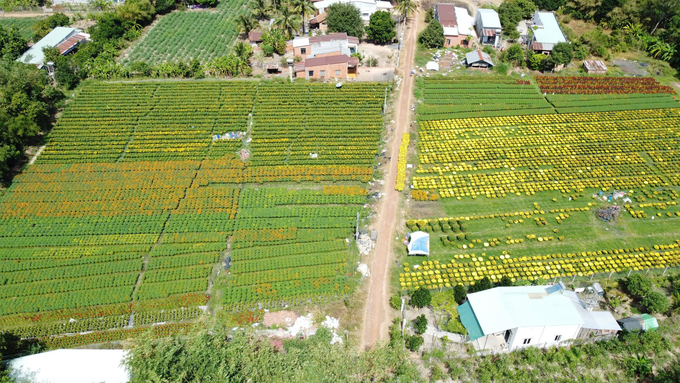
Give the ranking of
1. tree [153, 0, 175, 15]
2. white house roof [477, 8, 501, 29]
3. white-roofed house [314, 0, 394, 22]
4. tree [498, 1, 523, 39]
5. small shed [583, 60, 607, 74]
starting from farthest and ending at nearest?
1. tree [153, 0, 175, 15]
2. white-roofed house [314, 0, 394, 22]
3. tree [498, 1, 523, 39]
4. white house roof [477, 8, 501, 29]
5. small shed [583, 60, 607, 74]

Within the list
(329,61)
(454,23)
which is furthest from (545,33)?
(329,61)

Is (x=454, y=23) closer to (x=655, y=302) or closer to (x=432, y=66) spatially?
(x=432, y=66)

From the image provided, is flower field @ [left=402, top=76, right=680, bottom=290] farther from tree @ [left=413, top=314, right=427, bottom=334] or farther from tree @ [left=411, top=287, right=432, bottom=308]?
tree @ [left=413, top=314, right=427, bottom=334]

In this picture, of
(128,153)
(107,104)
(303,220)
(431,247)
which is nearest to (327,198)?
(303,220)

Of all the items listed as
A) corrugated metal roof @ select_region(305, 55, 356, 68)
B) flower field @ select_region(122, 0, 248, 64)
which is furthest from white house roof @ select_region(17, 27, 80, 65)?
corrugated metal roof @ select_region(305, 55, 356, 68)

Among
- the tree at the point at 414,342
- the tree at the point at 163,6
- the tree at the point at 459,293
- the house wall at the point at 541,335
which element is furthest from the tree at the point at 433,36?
the tree at the point at 414,342

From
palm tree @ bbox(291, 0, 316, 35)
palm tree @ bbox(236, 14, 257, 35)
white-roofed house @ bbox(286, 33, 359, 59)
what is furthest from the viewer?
palm tree @ bbox(236, 14, 257, 35)

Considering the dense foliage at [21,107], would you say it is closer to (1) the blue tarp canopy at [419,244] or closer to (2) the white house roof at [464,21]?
(1) the blue tarp canopy at [419,244]
